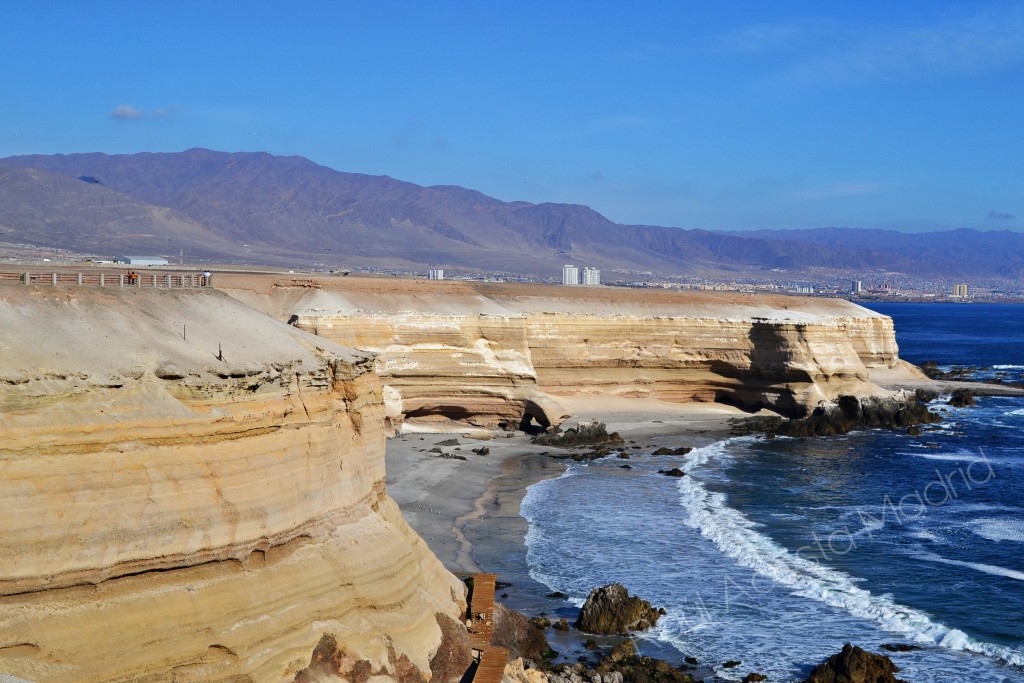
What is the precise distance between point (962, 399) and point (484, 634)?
52005 millimetres

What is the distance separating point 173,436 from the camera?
1120 centimetres

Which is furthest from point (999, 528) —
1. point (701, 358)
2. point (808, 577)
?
point (701, 358)

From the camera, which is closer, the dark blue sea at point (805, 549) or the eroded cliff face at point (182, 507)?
the eroded cliff face at point (182, 507)

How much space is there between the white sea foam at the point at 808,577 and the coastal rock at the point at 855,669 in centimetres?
277

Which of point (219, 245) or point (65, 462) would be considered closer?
point (65, 462)

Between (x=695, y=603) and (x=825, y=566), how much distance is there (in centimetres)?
450

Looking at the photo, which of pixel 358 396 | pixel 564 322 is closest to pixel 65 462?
pixel 358 396

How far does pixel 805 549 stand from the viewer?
26.1 meters

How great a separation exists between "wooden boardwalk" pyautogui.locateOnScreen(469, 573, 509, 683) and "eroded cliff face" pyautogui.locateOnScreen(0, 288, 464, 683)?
77 cm

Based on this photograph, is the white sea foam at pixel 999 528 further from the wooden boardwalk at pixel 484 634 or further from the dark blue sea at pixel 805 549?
the wooden boardwalk at pixel 484 634

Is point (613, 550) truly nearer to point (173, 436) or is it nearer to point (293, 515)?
point (293, 515)

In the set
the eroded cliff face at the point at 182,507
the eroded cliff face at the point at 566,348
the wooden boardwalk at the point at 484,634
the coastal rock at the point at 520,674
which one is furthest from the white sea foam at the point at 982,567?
the eroded cliff face at the point at 566,348

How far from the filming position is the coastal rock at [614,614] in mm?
20031

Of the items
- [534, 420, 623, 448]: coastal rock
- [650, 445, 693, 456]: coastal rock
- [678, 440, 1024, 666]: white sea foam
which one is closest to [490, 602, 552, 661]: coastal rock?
[678, 440, 1024, 666]: white sea foam
